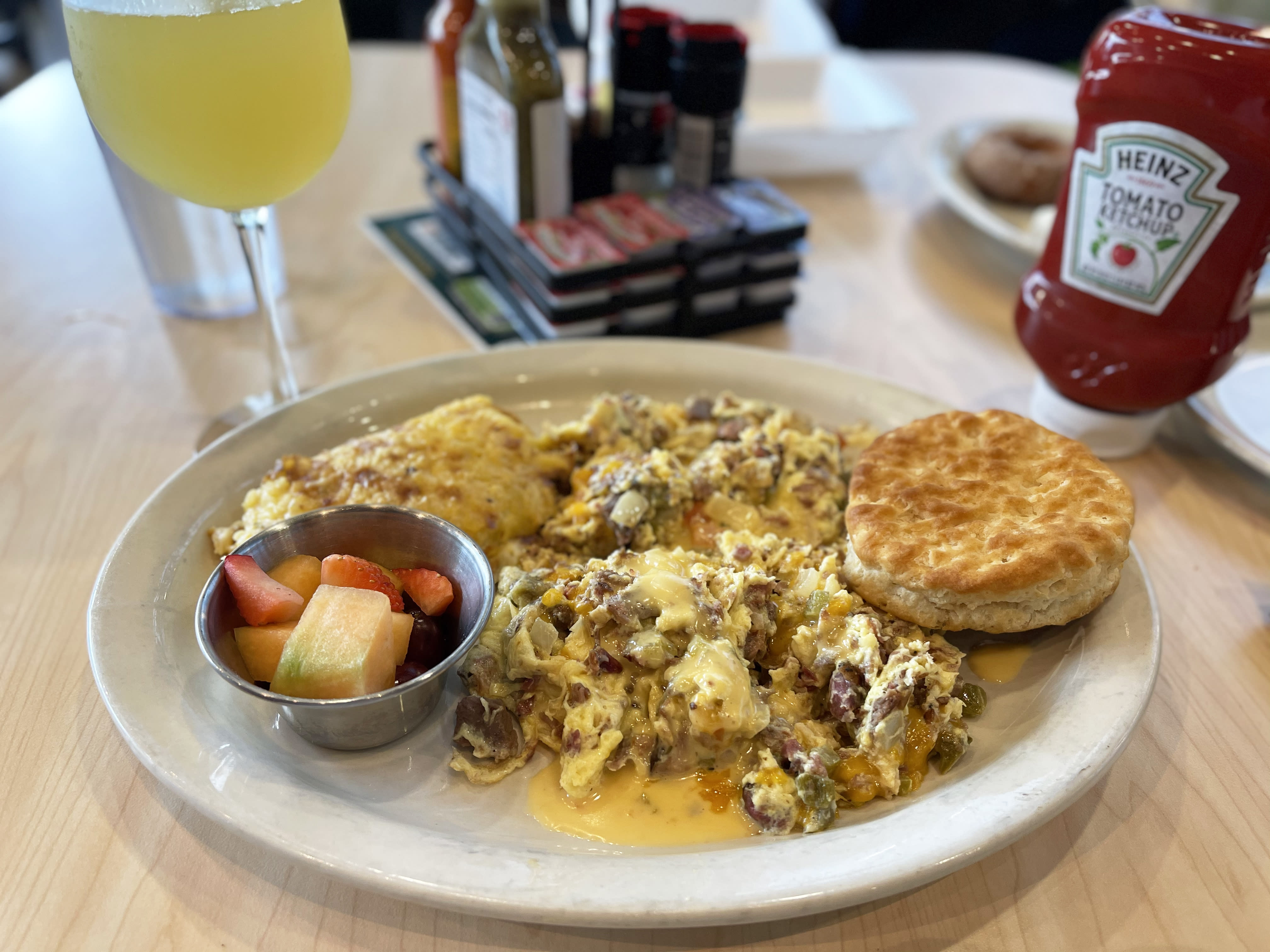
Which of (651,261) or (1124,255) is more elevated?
(1124,255)

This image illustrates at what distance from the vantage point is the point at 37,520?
1.80 metres

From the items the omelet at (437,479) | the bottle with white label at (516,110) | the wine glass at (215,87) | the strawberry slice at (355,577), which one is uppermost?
the wine glass at (215,87)

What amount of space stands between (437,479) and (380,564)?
0.20 m

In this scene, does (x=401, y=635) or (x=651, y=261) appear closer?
(x=401, y=635)

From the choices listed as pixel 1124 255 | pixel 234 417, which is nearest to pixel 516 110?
pixel 234 417

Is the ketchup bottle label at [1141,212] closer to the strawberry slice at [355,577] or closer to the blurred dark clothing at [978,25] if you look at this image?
the strawberry slice at [355,577]

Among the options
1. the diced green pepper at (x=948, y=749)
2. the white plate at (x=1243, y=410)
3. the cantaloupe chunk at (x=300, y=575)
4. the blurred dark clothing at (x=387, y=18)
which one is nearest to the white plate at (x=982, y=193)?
the white plate at (x=1243, y=410)

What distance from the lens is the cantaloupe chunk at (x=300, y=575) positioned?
1.43m

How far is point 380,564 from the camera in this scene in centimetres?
155

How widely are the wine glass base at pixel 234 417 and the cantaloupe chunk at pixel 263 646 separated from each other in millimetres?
758

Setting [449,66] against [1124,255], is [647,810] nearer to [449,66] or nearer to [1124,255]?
[1124,255]

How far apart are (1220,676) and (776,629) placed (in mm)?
788

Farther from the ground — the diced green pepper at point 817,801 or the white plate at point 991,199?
the diced green pepper at point 817,801

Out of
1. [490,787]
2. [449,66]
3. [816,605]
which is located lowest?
[490,787]
